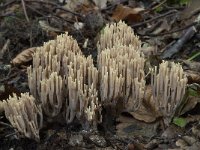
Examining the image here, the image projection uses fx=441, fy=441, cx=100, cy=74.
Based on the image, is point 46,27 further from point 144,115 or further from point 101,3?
point 144,115

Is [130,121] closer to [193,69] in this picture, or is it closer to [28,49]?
[193,69]

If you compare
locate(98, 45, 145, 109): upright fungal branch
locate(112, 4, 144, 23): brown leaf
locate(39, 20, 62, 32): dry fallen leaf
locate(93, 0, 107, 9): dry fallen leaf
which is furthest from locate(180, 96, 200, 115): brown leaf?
locate(93, 0, 107, 9): dry fallen leaf

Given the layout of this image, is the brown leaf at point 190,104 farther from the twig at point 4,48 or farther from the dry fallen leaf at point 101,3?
the dry fallen leaf at point 101,3

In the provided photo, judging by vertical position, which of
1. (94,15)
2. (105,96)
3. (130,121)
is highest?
(94,15)

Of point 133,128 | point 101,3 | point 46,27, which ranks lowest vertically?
point 133,128

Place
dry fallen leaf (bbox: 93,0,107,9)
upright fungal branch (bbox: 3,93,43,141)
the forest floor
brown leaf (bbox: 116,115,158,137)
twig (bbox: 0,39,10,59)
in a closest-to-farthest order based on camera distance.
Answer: upright fungal branch (bbox: 3,93,43,141) < the forest floor < brown leaf (bbox: 116,115,158,137) < twig (bbox: 0,39,10,59) < dry fallen leaf (bbox: 93,0,107,9)

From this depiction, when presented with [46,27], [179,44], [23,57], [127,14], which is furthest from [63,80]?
[127,14]

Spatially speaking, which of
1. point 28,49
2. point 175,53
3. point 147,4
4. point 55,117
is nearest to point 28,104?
point 55,117

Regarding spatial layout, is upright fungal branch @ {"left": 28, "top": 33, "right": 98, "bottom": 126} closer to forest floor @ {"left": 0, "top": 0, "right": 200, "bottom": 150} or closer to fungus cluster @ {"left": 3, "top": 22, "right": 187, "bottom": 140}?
fungus cluster @ {"left": 3, "top": 22, "right": 187, "bottom": 140}
